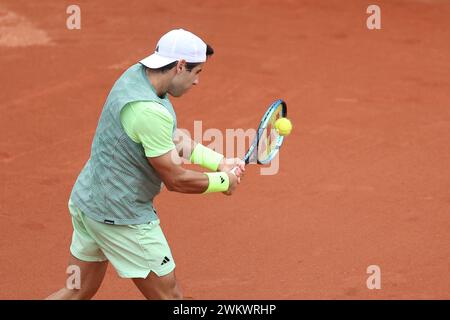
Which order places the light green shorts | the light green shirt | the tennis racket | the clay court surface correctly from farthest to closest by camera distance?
the clay court surface → the tennis racket → the light green shorts → the light green shirt

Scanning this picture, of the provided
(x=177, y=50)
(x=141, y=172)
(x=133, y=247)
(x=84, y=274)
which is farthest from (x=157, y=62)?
(x=84, y=274)

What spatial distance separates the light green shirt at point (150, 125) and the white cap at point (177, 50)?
0.26 metres

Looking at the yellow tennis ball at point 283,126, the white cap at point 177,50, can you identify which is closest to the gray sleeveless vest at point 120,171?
the white cap at point 177,50

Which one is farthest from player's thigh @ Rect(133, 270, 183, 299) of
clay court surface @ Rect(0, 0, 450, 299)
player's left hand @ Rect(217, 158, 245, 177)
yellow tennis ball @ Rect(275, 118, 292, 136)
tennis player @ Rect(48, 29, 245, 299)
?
yellow tennis ball @ Rect(275, 118, 292, 136)

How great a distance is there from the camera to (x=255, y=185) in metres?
8.29

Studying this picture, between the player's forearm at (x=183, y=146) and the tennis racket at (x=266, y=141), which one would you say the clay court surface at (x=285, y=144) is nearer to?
the tennis racket at (x=266, y=141)

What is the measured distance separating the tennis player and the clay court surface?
1211 millimetres

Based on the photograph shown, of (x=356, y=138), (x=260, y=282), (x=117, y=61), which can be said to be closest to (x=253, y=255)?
(x=260, y=282)

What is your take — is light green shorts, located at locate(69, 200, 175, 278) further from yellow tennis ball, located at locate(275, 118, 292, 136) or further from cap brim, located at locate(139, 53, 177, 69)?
yellow tennis ball, located at locate(275, 118, 292, 136)

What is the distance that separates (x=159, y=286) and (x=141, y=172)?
2.15ft

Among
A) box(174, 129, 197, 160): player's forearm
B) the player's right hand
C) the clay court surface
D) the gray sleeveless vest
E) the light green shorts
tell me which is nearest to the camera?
the gray sleeveless vest

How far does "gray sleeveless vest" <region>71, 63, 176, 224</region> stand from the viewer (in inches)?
218

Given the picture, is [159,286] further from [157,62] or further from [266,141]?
[266,141]

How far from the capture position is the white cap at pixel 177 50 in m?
5.54
